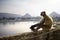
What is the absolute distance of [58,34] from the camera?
138 inches

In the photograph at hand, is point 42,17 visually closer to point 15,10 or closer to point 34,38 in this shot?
point 34,38

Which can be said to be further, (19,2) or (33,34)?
(19,2)

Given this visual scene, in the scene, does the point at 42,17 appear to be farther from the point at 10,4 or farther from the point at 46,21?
the point at 10,4

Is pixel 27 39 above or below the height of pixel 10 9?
below

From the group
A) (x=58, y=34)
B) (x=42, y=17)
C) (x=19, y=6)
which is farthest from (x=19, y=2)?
(x=58, y=34)

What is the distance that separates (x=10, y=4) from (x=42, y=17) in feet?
9.86

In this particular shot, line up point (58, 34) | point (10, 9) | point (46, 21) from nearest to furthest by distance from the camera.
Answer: point (58, 34) < point (46, 21) < point (10, 9)

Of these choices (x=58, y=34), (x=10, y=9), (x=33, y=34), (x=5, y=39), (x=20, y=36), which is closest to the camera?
(x=5, y=39)

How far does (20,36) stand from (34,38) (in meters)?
0.23

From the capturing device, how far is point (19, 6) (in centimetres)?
725

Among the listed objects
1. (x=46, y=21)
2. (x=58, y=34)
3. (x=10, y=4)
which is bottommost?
(x=58, y=34)

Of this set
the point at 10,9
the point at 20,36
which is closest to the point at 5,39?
the point at 20,36

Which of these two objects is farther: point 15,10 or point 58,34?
point 15,10

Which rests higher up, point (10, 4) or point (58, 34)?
point (10, 4)
